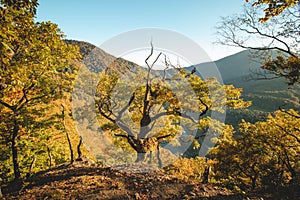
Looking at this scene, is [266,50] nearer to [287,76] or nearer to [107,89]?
[287,76]

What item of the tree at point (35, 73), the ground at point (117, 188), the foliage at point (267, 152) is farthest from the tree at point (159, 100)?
the foliage at point (267, 152)

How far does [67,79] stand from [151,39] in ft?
19.0

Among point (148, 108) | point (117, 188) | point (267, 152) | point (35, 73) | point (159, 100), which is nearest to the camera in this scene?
point (117, 188)

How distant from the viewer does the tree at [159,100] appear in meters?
11.6

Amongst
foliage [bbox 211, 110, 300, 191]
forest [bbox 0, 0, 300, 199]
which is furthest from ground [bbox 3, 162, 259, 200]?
foliage [bbox 211, 110, 300, 191]

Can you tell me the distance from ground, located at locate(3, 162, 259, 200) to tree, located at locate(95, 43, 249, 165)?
3.74 meters

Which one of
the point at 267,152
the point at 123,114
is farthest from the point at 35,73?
the point at 267,152

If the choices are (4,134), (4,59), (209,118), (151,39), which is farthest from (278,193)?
(4,134)

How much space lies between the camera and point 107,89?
1258 cm

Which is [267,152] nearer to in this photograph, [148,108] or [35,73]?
[148,108]

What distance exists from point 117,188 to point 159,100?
19.6ft

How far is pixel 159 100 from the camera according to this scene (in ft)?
38.9

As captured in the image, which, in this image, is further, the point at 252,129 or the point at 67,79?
the point at 252,129

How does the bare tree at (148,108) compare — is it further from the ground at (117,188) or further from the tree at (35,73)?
the ground at (117,188)
